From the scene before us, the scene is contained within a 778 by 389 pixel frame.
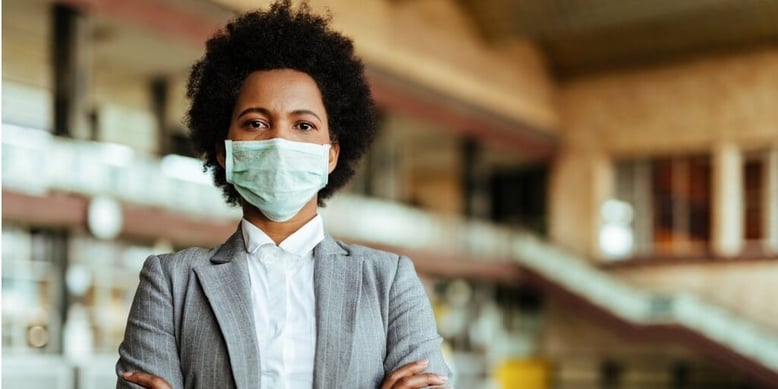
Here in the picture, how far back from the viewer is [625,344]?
2655 cm

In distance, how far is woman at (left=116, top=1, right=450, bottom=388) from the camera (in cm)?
209

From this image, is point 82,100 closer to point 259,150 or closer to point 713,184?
point 259,150

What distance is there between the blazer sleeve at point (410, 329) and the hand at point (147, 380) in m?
0.50

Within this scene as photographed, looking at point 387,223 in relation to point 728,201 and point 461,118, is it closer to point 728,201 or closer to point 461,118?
point 461,118

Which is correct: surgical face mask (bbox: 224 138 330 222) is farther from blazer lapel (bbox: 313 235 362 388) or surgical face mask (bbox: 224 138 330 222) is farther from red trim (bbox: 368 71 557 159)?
red trim (bbox: 368 71 557 159)

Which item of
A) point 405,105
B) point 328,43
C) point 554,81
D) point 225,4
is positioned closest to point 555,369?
point 554,81

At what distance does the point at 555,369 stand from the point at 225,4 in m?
16.2

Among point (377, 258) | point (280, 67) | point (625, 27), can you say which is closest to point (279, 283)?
point (377, 258)

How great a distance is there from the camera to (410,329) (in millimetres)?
2191

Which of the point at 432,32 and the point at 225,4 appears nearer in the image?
the point at 225,4

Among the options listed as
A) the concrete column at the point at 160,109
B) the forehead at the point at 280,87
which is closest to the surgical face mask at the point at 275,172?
the forehead at the point at 280,87

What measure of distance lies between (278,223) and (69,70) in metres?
14.3

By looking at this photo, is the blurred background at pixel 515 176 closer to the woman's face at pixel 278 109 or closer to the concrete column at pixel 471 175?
the concrete column at pixel 471 175

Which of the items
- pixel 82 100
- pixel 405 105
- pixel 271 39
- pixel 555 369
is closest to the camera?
pixel 271 39
